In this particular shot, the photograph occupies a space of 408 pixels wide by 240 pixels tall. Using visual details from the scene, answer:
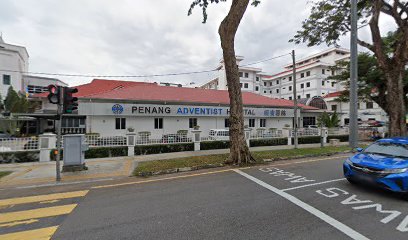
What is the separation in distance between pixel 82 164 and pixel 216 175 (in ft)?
18.5

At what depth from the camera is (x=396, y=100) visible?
14.1 m

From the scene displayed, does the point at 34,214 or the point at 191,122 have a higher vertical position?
the point at 191,122

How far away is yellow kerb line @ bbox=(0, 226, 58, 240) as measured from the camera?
349 cm

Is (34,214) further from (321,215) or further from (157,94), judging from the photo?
(157,94)

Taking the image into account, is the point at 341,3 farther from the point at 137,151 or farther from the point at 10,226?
the point at 10,226

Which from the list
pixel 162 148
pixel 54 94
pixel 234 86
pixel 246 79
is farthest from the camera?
pixel 246 79

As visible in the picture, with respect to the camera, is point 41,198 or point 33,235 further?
point 41,198

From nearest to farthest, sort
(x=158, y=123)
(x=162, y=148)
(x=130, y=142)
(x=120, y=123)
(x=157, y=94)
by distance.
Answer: (x=130, y=142), (x=162, y=148), (x=120, y=123), (x=158, y=123), (x=157, y=94)

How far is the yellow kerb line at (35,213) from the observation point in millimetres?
4277

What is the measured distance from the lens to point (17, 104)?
2484cm

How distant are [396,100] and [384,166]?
1290 centimetres

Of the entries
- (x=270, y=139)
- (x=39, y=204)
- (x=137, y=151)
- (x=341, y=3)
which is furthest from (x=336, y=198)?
(x=341, y=3)

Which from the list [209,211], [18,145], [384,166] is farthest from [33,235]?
[18,145]

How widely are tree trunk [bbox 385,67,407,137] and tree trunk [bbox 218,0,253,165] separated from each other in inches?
469
